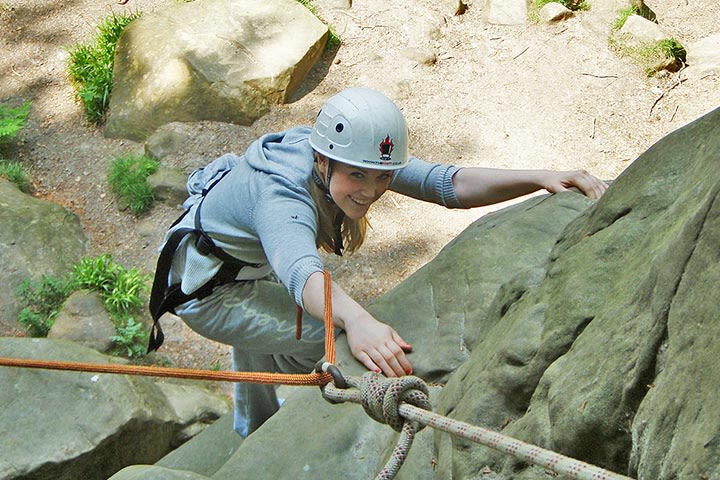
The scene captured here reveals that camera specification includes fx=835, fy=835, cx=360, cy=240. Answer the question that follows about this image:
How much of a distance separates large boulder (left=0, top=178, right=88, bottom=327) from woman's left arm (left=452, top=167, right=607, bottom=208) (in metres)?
4.09

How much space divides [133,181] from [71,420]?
10.0 ft

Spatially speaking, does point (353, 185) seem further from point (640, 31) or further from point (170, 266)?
point (640, 31)

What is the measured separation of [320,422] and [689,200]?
183 centimetres

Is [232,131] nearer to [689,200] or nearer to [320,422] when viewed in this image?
[320,422]

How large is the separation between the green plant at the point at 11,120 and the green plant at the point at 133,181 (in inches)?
36.4

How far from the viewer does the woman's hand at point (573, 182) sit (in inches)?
147

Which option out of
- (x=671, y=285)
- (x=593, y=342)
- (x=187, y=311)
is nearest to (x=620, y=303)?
(x=593, y=342)

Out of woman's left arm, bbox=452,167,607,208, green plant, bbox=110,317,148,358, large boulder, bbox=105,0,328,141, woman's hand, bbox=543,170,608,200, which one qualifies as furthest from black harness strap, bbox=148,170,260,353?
large boulder, bbox=105,0,328,141

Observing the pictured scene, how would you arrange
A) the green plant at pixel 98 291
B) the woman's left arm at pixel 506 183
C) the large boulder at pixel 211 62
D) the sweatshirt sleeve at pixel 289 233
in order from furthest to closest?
the large boulder at pixel 211 62, the green plant at pixel 98 291, the woman's left arm at pixel 506 183, the sweatshirt sleeve at pixel 289 233

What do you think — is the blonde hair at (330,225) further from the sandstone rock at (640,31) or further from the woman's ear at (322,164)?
the sandstone rock at (640,31)

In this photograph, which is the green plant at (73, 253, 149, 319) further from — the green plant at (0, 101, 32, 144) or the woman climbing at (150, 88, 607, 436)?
the woman climbing at (150, 88, 607, 436)

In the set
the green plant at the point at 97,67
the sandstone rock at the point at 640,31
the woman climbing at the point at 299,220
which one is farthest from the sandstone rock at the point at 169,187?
the sandstone rock at the point at 640,31

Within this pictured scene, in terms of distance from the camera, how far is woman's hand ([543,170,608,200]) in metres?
3.73

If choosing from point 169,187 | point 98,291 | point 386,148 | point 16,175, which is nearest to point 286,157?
point 386,148
